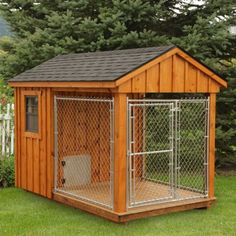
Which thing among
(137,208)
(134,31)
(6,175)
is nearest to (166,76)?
(137,208)

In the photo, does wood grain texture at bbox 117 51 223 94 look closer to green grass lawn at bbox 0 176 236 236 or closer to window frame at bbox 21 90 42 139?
green grass lawn at bbox 0 176 236 236

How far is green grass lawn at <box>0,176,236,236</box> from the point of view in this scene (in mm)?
7168

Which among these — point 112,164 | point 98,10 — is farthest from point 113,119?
point 98,10

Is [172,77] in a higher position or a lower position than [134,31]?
lower

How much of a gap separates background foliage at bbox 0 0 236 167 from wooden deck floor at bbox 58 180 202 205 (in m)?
2.53

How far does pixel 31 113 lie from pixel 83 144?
113 centimetres

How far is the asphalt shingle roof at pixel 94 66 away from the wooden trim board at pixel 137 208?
6.37ft

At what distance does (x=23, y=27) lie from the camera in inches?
499

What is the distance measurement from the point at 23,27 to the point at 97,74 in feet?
18.6

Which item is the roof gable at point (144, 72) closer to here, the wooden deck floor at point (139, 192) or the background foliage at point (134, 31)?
the wooden deck floor at point (139, 192)

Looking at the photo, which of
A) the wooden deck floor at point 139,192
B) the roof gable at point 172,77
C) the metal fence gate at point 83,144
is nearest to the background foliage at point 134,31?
the metal fence gate at point 83,144

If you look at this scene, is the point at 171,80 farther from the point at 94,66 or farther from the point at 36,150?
the point at 36,150

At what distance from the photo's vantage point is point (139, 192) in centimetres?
876

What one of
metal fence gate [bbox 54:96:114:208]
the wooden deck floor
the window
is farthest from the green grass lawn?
the window
